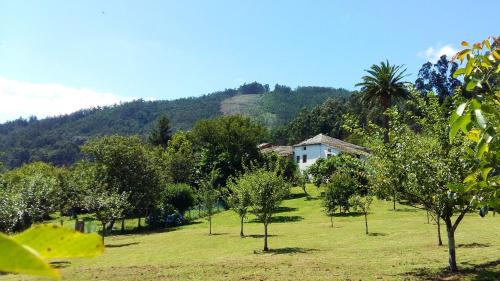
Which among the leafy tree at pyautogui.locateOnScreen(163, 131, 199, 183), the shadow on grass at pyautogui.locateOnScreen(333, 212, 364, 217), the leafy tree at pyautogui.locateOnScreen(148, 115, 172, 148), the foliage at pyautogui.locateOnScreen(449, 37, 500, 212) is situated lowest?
the shadow on grass at pyautogui.locateOnScreen(333, 212, 364, 217)

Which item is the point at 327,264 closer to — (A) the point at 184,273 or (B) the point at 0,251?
(A) the point at 184,273

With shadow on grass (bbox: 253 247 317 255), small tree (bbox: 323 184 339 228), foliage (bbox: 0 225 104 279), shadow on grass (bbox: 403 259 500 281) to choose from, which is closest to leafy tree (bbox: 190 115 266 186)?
small tree (bbox: 323 184 339 228)

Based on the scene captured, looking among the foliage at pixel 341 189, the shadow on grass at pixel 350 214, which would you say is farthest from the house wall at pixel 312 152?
the foliage at pixel 341 189

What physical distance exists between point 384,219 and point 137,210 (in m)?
23.1

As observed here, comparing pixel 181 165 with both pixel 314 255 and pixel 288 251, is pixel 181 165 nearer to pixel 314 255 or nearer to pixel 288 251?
pixel 288 251

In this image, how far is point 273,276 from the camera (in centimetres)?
1503

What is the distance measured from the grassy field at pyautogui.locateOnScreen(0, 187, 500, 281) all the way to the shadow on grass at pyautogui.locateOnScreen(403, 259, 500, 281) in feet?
0.08

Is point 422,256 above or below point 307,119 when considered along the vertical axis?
below

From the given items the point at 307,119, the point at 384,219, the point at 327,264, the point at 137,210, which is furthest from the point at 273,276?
the point at 307,119

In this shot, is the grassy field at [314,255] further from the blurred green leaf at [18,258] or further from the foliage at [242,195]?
the blurred green leaf at [18,258]

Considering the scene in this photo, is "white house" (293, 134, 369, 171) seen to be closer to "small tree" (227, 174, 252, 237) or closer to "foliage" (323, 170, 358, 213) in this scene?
"foliage" (323, 170, 358, 213)

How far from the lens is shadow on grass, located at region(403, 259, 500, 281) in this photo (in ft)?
41.3

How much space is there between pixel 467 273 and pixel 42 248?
585 inches

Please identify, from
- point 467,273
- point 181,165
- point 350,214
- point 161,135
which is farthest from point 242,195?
point 161,135
